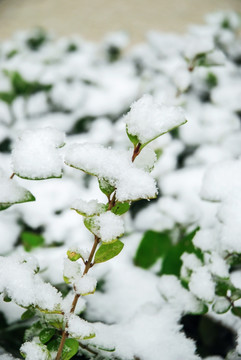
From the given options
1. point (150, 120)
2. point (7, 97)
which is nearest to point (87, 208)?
point (150, 120)

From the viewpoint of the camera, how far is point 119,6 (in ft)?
7.89

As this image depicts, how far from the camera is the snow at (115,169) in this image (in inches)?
14.0

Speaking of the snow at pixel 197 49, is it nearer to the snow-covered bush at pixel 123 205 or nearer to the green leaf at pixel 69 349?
the snow-covered bush at pixel 123 205

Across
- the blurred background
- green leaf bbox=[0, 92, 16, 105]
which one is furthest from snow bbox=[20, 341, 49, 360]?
the blurred background

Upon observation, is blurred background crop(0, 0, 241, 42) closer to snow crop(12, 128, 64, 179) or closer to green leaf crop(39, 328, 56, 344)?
snow crop(12, 128, 64, 179)

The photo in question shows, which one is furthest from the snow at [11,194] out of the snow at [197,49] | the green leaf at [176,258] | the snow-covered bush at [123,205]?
the snow at [197,49]

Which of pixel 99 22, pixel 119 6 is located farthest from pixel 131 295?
pixel 119 6

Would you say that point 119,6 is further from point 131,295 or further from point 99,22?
point 131,295

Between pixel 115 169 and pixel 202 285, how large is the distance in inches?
9.4

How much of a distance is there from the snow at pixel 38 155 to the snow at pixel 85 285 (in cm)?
12

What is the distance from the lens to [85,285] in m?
0.39

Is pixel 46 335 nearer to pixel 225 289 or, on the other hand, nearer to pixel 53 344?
pixel 53 344

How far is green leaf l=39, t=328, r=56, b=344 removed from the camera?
0.44 m

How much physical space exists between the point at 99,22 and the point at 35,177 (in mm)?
2152
